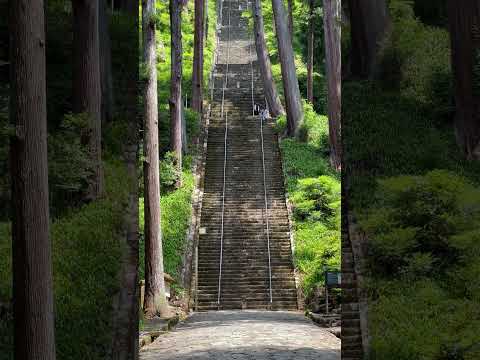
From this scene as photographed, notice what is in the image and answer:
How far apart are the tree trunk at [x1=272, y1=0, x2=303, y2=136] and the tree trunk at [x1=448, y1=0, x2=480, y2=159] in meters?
20.1

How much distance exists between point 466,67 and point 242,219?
14.1m

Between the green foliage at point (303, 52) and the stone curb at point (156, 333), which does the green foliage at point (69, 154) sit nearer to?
the stone curb at point (156, 333)

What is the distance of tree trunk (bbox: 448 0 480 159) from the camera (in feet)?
42.2

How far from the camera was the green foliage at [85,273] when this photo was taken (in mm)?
10461

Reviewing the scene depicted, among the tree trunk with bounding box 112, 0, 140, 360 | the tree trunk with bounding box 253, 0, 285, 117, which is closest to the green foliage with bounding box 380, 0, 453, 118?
the tree trunk with bounding box 112, 0, 140, 360

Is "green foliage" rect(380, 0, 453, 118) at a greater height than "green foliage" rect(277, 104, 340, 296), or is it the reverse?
"green foliage" rect(380, 0, 453, 118)

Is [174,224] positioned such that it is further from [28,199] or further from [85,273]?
[28,199]

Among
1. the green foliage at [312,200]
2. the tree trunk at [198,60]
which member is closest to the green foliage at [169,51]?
the tree trunk at [198,60]

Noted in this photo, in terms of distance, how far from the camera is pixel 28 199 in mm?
8625

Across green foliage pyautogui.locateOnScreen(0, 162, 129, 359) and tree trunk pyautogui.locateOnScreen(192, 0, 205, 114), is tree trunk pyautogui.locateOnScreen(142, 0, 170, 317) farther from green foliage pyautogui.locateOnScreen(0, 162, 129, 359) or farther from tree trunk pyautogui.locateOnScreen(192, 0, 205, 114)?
tree trunk pyautogui.locateOnScreen(192, 0, 205, 114)

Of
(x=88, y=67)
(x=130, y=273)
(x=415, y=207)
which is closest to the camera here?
(x=415, y=207)

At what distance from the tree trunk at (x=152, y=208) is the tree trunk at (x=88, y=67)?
7141 mm

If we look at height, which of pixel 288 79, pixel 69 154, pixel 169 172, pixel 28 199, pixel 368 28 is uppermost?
pixel 288 79

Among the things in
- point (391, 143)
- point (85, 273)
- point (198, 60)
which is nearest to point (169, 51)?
point (198, 60)
